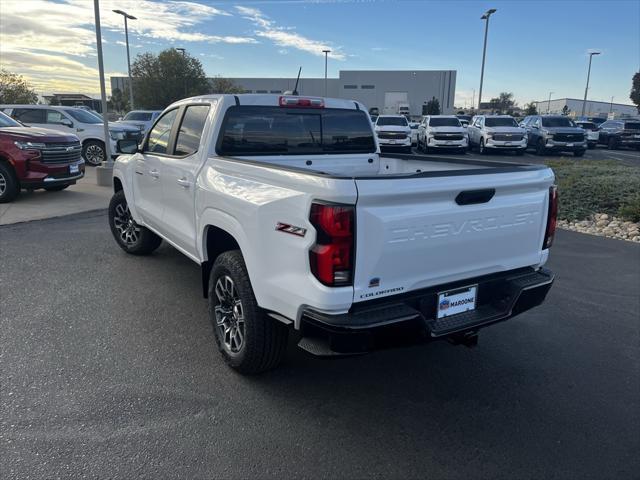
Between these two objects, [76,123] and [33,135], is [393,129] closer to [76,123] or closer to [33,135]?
[76,123]

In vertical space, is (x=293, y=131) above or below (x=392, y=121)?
below

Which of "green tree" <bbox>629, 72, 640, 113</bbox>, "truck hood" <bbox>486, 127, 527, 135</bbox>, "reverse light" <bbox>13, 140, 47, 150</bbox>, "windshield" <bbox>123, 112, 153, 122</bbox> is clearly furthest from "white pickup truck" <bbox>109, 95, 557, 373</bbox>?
"green tree" <bbox>629, 72, 640, 113</bbox>

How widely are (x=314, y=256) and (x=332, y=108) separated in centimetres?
238

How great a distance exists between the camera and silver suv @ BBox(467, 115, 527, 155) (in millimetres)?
21469

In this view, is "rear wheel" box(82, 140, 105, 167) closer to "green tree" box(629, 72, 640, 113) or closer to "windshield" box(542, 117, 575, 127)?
"windshield" box(542, 117, 575, 127)

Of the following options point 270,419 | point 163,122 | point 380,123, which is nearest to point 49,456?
point 270,419

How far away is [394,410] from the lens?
315 cm

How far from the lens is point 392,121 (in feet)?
81.0

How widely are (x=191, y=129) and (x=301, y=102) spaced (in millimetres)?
1024

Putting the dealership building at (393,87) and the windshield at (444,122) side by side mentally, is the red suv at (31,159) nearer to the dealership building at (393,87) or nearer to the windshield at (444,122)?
the windshield at (444,122)

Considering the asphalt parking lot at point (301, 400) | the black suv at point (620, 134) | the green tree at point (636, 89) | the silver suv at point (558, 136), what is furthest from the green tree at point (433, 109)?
the asphalt parking lot at point (301, 400)

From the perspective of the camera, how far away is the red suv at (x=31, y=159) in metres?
9.43

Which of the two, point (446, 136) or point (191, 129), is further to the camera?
point (446, 136)

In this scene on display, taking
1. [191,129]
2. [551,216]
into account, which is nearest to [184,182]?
[191,129]
